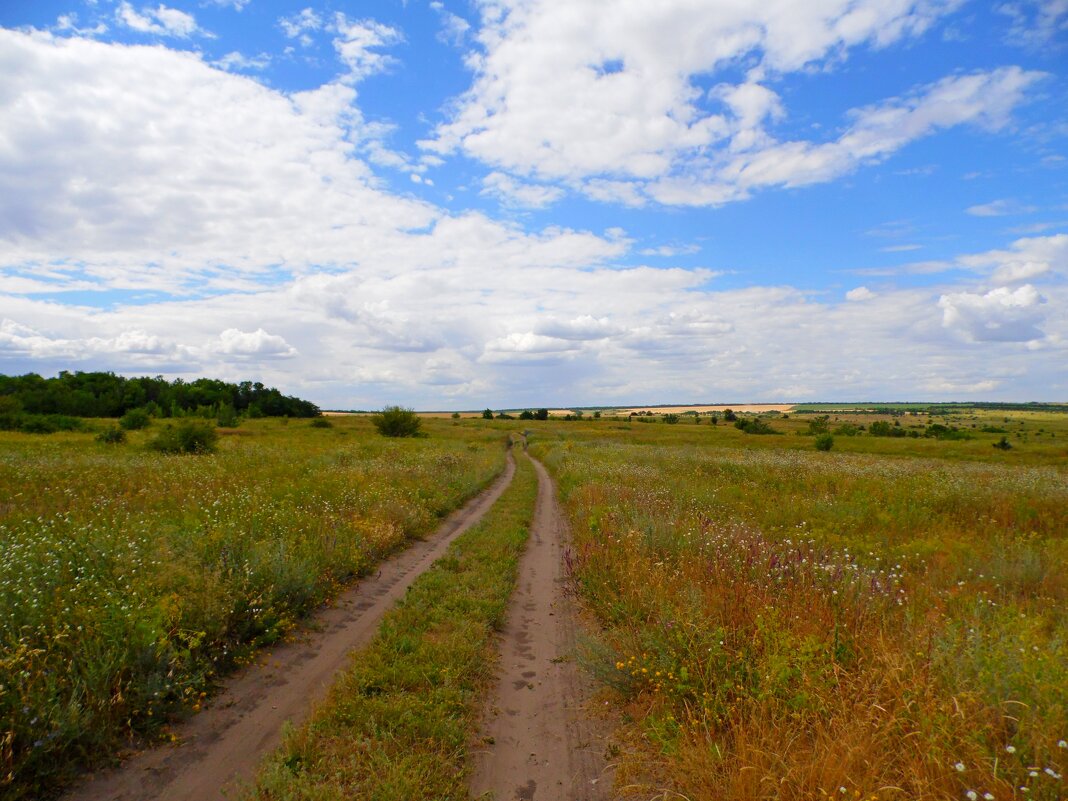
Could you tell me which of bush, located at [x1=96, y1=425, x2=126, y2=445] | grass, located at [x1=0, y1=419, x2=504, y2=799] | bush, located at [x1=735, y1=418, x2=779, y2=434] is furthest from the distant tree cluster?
bush, located at [x1=735, y1=418, x2=779, y2=434]

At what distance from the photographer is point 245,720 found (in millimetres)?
4781

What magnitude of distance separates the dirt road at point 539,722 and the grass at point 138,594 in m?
2.87

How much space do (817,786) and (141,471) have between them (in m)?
18.3

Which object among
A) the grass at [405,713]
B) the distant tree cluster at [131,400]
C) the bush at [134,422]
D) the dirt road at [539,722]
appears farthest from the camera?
the distant tree cluster at [131,400]

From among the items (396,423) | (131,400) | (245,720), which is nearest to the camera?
(245,720)

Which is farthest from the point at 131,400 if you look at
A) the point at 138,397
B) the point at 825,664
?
the point at 825,664

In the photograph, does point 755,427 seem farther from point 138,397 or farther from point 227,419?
point 138,397

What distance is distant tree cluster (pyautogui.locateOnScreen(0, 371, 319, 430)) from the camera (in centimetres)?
5388

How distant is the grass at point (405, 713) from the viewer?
3820mm

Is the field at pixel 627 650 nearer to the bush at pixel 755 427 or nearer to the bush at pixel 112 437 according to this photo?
the bush at pixel 112 437

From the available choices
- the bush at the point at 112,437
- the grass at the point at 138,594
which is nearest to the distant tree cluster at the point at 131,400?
the bush at the point at 112,437

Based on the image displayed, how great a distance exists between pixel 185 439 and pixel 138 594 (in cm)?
2750

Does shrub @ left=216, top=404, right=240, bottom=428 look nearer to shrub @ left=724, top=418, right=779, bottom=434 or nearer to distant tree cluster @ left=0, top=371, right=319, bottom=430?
distant tree cluster @ left=0, top=371, right=319, bottom=430

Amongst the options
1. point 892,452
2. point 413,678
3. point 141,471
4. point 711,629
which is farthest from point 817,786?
point 892,452
